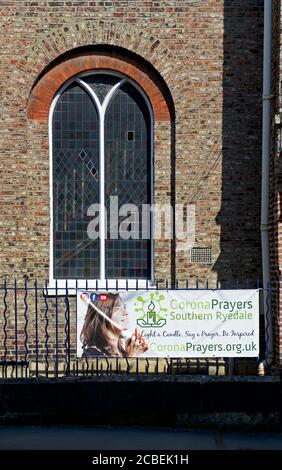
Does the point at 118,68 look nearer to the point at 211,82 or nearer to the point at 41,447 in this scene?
the point at 211,82

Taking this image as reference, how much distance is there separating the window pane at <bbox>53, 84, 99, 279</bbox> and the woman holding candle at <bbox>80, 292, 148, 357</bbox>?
2.15 metres

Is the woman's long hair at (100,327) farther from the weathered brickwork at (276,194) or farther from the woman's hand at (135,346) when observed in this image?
the weathered brickwork at (276,194)

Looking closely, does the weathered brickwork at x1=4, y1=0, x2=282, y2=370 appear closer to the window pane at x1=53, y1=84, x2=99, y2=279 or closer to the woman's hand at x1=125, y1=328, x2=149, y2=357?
the window pane at x1=53, y1=84, x2=99, y2=279

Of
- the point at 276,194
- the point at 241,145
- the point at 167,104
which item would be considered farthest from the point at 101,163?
the point at 276,194

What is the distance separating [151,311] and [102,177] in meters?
3.10

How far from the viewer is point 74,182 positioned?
11.0 m

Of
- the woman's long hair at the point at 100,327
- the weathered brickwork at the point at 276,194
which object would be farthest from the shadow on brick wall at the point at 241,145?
the woman's long hair at the point at 100,327

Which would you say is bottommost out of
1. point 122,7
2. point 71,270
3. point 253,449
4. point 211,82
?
point 253,449

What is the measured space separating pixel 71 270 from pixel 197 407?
3.73 meters

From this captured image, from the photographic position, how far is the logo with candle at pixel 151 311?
891 centimetres

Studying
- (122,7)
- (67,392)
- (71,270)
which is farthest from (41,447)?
(122,7)
